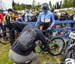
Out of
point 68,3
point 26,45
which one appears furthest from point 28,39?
point 68,3

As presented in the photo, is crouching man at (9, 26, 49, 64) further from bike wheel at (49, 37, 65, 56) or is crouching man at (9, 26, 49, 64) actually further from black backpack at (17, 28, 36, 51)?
bike wheel at (49, 37, 65, 56)

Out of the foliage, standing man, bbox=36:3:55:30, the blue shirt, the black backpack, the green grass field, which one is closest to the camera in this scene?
the black backpack

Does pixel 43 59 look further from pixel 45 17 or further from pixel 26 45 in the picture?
A: pixel 26 45

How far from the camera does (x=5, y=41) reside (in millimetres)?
14469

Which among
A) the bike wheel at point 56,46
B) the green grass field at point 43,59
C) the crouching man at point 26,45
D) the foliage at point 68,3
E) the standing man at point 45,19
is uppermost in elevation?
the crouching man at point 26,45

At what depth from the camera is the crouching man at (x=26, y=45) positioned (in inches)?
213

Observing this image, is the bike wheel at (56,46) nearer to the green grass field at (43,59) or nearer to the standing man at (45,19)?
the green grass field at (43,59)

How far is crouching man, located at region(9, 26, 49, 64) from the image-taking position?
542cm

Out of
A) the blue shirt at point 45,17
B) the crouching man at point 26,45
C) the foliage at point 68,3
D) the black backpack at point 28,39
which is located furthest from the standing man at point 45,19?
Answer: the foliage at point 68,3

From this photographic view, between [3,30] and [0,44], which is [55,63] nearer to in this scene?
[0,44]

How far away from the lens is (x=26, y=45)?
5.41 metres

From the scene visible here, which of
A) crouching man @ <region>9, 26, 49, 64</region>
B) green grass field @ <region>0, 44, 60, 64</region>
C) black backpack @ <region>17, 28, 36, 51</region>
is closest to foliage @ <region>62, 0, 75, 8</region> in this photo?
green grass field @ <region>0, 44, 60, 64</region>

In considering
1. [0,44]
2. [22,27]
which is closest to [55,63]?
[22,27]

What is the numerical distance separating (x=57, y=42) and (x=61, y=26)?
218 inches
